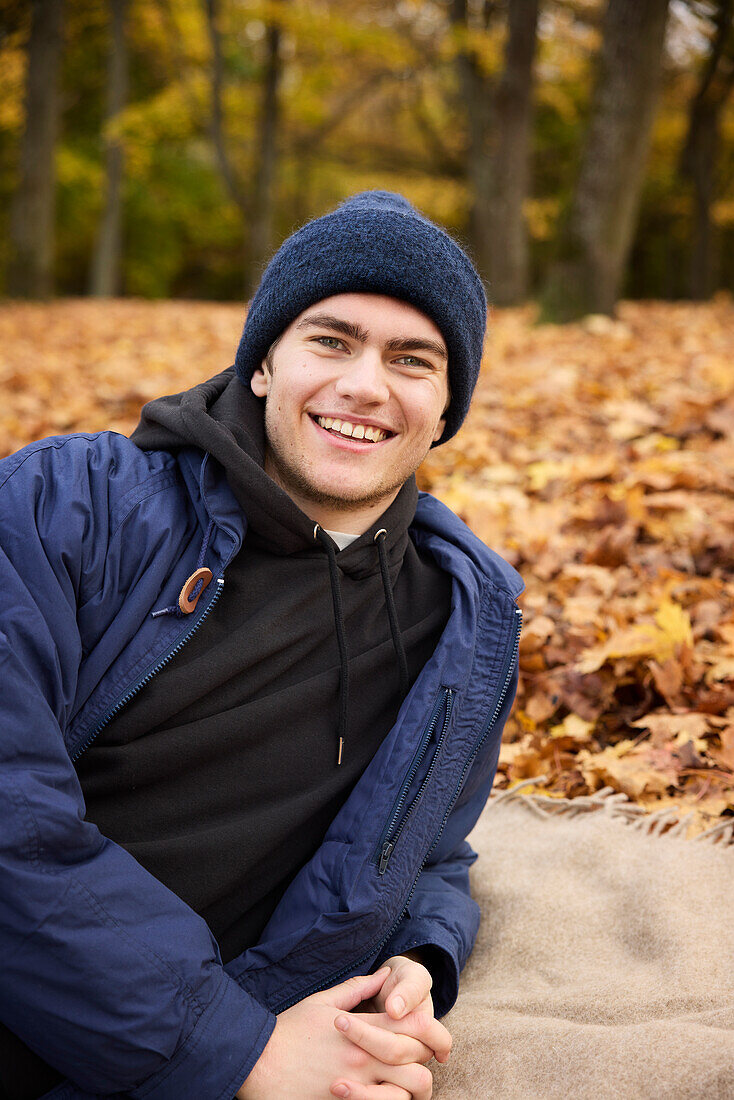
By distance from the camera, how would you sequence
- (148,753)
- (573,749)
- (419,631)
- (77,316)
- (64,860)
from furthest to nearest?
(77,316) → (573,749) → (419,631) → (148,753) → (64,860)

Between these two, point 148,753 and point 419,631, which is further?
point 419,631

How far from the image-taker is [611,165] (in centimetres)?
944

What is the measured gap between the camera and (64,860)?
1.61 m

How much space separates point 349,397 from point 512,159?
500 inches

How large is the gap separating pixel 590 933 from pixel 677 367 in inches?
211

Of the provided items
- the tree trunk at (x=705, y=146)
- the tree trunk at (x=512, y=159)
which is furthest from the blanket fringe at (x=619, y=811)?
the tree trunk at (x=705, y=146)

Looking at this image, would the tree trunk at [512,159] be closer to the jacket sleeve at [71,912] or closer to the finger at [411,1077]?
the jacket sleeve at [71,912]

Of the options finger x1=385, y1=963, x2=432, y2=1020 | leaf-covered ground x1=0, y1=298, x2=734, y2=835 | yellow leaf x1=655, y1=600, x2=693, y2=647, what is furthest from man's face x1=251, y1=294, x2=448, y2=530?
yellow leaf x1=655, y1=600, x2=693, y2=647

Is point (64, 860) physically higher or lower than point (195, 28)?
lower

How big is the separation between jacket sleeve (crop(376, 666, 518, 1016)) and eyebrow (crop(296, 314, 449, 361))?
82 cm

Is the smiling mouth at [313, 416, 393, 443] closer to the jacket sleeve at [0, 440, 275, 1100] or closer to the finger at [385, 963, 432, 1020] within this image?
the jacket sleeve at [0, 440, 275, 1100]

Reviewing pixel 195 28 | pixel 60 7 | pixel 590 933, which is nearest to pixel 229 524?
pixel 590 933

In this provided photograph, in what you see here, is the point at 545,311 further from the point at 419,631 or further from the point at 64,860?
the point at 64,860

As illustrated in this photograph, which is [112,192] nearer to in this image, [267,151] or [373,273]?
[267,151]
